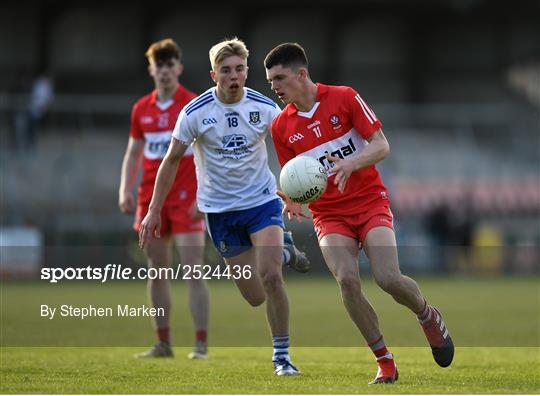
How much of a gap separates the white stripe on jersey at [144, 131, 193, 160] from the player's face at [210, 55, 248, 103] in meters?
2.38

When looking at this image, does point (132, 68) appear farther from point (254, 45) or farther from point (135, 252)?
point (135, 252)

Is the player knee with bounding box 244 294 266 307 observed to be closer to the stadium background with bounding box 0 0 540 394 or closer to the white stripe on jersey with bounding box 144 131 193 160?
the stadium background with bounding box 0 0 540 394

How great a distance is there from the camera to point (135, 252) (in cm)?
2528

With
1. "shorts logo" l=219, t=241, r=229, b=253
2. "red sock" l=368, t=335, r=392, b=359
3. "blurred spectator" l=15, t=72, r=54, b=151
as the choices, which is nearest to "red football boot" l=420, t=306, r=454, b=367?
"red sock" l=368, t=335, r=392, b=359

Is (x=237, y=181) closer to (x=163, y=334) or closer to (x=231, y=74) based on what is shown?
(x=231, y=74)

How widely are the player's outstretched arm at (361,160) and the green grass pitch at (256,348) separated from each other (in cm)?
150

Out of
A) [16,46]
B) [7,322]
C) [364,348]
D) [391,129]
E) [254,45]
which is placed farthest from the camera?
[254,45]

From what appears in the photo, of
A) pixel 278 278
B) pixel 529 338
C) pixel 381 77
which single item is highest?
pixel 381 77

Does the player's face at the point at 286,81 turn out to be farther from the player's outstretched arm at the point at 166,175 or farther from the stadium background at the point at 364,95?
the stadium background at the point at 364,95

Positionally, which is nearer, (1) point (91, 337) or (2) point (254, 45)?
(1) point (91, 337)

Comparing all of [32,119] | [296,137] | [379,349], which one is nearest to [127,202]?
[296,137]

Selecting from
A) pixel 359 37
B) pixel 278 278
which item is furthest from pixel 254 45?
pixel 278 278

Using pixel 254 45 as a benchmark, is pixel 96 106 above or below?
below

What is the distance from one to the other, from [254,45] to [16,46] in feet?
26.1
